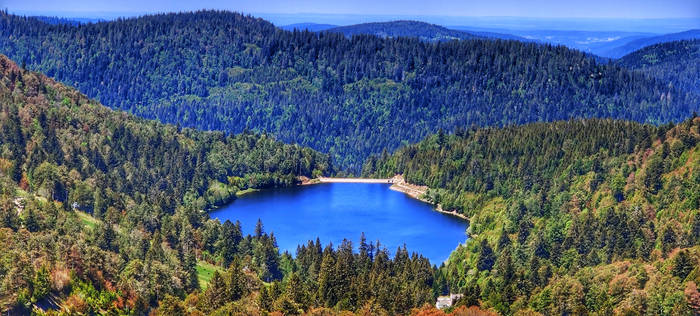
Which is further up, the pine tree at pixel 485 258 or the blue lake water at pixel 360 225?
the pine tree at pixel 485 258

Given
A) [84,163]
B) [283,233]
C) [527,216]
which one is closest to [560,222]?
[527,216]

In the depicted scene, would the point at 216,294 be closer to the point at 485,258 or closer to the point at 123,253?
the point at 123,253

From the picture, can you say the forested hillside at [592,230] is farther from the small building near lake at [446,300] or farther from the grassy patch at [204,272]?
the grassy patch at [204,272]

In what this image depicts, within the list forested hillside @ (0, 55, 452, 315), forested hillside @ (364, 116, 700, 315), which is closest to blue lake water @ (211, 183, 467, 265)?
forested hillside @ (364, 116, 700, 315)

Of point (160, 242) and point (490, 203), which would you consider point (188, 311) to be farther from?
point (490, 203)

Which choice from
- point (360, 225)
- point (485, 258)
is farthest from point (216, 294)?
point (360, 225)

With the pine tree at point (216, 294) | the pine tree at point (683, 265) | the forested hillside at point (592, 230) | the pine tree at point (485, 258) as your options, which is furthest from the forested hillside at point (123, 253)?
the pine tree at point (683, 265)

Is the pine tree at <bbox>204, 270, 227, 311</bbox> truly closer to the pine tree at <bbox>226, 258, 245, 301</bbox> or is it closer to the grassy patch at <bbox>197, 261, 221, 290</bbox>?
the pine tree at <bbox>226, 258, 245, 301</bbox>
